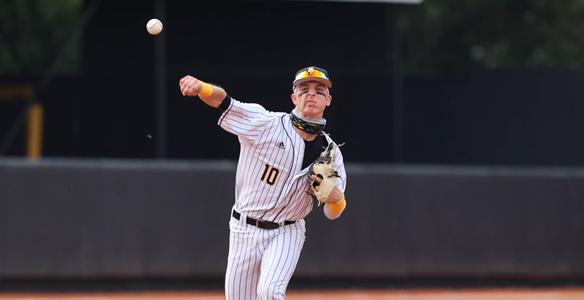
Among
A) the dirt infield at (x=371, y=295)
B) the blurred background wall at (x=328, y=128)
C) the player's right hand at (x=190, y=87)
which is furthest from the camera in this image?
the blurred background wall at (x=328, y=128)

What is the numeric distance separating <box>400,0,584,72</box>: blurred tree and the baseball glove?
63.9ft

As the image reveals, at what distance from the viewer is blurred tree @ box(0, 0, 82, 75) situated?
1948 centimetres

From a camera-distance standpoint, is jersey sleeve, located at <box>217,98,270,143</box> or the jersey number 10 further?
the jersey number 10

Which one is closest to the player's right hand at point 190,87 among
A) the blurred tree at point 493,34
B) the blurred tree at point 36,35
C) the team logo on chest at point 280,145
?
the team logo on chest at point 280,145

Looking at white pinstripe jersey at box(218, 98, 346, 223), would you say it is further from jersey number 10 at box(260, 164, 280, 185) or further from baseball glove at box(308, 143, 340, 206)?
baseball glove at box(308, 143, 340, 206)

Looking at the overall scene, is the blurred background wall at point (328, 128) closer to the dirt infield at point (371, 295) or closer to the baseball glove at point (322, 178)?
the dirt infield at point (371, 295)

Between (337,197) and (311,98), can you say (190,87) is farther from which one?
(337,197)

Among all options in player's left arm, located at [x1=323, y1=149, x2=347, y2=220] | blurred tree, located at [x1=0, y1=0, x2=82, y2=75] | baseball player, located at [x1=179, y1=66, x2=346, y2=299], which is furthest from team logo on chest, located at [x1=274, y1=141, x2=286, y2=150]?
blurred tree, located at [x1=0, y1=0, x2=82, y2=75]

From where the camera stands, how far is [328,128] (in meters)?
16.6

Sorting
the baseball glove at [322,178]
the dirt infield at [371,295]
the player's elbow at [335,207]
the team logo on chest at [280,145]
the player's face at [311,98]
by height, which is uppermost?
the player's face at [311,98]

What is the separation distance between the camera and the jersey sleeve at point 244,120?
676 centimetres

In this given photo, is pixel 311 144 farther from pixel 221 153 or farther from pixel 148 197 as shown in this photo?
pixel 221 153

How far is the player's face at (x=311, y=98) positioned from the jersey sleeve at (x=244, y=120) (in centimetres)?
22

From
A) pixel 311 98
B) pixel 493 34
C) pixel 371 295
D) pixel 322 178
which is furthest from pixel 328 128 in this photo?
pixel 493 34
